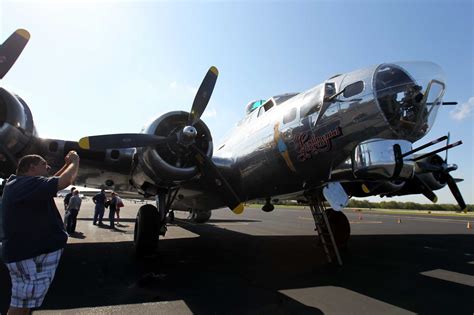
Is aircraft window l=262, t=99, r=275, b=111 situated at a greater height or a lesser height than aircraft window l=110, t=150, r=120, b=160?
greater

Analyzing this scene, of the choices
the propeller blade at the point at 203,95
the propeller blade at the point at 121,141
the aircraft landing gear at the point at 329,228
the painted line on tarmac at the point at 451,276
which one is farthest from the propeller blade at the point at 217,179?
the painted line on tarmac at the point at 451,276

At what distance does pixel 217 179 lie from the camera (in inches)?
301

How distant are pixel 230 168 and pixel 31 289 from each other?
6.56m

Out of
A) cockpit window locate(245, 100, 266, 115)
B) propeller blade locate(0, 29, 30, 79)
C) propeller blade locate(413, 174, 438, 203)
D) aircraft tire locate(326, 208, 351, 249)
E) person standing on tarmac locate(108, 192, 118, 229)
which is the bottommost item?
person standing on tarmac locate(108, 192, 118, 229)

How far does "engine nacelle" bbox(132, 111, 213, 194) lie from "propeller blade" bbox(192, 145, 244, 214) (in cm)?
17

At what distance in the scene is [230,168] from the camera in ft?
29.9

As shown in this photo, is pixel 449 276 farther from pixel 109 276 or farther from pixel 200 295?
pixel 109 276

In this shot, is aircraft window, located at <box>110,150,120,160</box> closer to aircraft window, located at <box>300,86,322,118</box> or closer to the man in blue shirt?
aircraft window, located at <box>300,86,322,118</box>

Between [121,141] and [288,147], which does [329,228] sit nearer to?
[288,147]

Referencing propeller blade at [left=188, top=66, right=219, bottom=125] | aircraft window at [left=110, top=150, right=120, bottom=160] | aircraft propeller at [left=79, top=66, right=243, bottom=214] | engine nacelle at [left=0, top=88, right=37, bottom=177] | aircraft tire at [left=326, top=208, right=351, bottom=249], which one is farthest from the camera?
aircraft tire at [left=326, top=208, right=351, bottom=249]

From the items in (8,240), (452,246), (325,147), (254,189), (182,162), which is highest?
(325,147)

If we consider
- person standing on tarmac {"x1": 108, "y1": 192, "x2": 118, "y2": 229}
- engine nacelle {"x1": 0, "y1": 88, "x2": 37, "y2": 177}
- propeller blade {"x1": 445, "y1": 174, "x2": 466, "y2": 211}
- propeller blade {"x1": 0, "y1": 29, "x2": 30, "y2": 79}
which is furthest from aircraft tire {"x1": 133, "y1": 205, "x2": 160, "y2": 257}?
person standing on tarmac {"x1": 108, "y1": 192, "x2": 118, "y2": 229}

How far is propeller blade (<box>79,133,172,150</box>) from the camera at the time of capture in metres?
6.46

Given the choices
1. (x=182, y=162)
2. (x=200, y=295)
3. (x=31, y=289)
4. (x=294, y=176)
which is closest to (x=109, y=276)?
(x=200, y=295)
